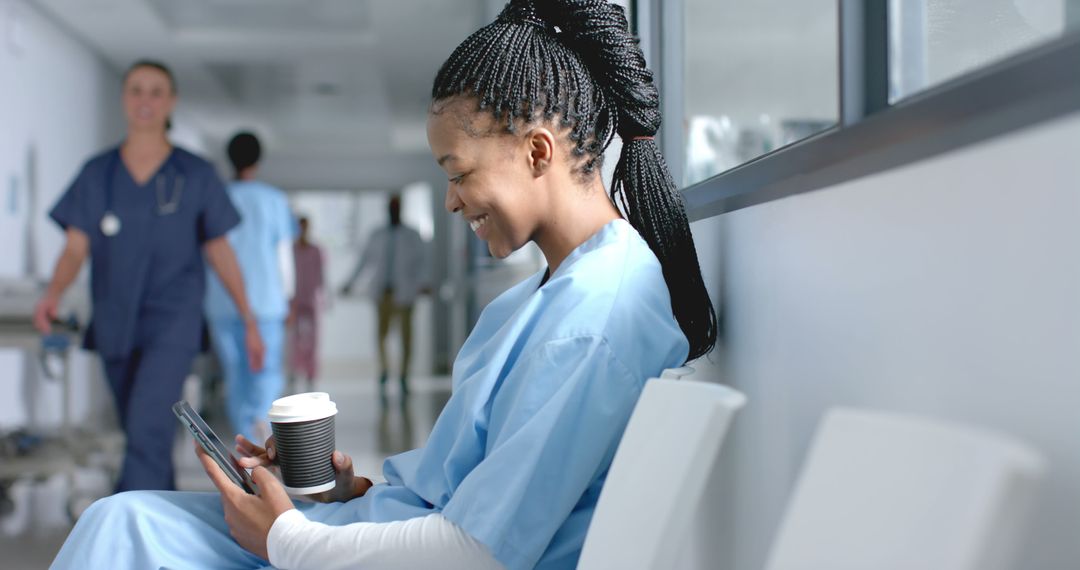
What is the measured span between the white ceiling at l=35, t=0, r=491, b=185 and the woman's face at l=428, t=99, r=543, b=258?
2.27 m

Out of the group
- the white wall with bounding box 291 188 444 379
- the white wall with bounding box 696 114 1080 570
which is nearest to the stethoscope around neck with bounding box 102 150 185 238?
the white wall with bounding box 696 114 1080 570

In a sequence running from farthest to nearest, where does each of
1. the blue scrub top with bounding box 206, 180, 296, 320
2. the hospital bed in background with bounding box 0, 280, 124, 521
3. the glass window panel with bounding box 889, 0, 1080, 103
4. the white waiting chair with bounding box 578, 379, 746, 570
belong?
the blue scrub top with bounding box 206, 180, 296, 320 → the hospital bed in background with bounding box 0, 280, 124, 521 → the glass window panel with bounding box 889, 0, 1080, 103 → the white waiting chair with bounding box 578, 379, 746, 570

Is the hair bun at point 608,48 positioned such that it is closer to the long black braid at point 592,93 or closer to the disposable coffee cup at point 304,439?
the long black braid at point 592,93

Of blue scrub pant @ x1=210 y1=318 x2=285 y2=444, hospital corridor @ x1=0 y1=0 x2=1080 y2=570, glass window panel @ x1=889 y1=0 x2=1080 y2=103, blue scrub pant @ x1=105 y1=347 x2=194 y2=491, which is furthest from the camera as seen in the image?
blue scrub pant @ x1=210 y1=318 x2=285 y2=444

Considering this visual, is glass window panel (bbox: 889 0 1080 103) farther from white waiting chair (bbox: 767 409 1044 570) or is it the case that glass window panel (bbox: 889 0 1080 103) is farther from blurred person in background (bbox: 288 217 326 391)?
blurred person in background (bbox: 288 217 326 391)

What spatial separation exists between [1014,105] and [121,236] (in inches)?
91.9

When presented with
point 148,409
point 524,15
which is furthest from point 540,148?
point 148,409

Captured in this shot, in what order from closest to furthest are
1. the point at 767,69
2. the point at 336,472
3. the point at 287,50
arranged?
1. the point at 336,472
2. the point at 287,50
3. the point at 767,69

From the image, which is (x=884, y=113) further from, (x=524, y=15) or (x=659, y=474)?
(x=524, y=15)

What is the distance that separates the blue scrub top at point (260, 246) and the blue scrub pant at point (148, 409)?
123cm

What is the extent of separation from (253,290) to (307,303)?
270 centimetres

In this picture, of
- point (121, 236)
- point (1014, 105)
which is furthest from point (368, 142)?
point (1014, 105)

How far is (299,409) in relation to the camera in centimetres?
97

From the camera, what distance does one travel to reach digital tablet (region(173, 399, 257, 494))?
0.97 metres
